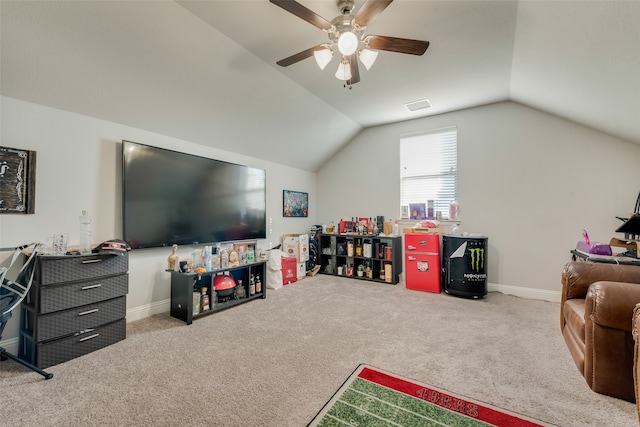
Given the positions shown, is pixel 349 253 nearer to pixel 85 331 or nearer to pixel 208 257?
pixel 208 257

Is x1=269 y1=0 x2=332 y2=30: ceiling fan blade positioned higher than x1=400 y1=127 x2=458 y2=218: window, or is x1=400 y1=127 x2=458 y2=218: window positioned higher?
x1=269 y1=0 x2=332 y2=30: ceiling fan blade

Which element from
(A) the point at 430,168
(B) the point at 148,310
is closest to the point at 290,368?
(B) the point at 148,310

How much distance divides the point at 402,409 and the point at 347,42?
236 centimetres

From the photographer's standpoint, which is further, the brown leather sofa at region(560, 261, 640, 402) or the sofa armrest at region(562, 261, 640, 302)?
the sofa armrest at region(562, 261, 640, 302)

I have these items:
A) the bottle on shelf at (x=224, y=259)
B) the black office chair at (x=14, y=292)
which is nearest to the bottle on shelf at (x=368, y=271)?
the bottle on shelf at (x=224, y=259)

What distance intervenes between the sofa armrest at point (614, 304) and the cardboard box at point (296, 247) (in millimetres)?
3576

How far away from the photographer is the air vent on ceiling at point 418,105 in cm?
377

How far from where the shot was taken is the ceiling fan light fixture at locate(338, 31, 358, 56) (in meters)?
1.79

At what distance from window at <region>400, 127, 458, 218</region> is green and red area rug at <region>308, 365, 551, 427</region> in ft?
10.5

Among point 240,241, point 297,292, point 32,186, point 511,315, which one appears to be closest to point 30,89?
point 32,186

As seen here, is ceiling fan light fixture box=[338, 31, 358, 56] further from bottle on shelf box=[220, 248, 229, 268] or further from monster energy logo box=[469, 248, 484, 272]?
monster energy logo box=[469, 248, 484, 272]

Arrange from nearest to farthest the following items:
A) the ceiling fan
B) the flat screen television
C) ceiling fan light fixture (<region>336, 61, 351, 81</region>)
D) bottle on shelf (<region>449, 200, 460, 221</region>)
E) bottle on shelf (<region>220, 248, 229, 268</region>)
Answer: the ceiling fan → ceiling fan light fixture (<region>336, 61, 351, 81</region>) → the flat screen television → bottle on shelf (<region>220, 248, 229, 268</region>) → bottle on shelf (<region>449, 200, 460, 221</region>)

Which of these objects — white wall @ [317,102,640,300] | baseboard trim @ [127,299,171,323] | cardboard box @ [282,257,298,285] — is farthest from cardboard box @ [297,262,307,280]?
white wall @ [317,102,640,300]

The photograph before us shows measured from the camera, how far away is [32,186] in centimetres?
214
